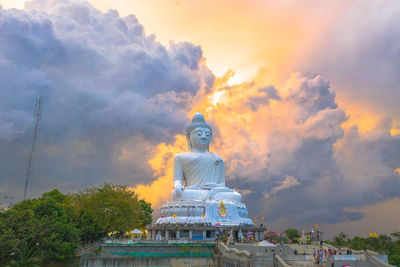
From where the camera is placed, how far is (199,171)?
1869 inches

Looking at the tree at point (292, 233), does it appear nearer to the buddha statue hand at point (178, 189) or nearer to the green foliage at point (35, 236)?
the buddha statue hand at point (178, 189)

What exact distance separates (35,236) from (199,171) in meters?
23.9

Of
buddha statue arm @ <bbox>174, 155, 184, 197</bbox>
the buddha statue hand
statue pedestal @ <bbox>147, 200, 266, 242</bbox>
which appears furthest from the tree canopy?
buddha statue arm @ <bbox>174, 155, 184, 197</bbox>

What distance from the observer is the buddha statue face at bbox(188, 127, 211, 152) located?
49375 mm

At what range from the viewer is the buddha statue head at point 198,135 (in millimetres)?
49438

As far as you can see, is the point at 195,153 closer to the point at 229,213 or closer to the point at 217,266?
the point at 229,213

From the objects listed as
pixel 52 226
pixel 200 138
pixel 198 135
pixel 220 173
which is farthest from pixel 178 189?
pixel 52 226

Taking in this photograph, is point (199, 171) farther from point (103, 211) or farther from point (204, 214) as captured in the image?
point (103, 211)

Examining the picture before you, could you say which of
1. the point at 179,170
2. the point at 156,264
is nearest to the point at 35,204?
the point at 156,264

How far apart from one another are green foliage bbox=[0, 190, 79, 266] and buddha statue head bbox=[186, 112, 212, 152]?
22.6m

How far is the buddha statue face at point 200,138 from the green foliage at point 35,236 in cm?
2258

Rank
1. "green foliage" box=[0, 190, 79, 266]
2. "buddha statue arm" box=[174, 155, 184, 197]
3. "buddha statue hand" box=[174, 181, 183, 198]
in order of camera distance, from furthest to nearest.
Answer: "buddha statue arm" box=[174, 155, 184, 197], "buddha statue hand" box=[174, 181, 183, 198], "green foliage" box=[0, 190, 79, 266]

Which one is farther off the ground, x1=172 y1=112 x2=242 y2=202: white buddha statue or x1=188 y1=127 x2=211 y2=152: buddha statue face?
x1=188 y1=127 x2=211 y2=152: buddha statue face

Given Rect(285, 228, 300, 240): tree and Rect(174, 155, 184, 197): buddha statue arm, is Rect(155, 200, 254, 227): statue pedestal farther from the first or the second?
Rect(285, 228, 300, 240): tree
